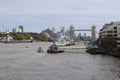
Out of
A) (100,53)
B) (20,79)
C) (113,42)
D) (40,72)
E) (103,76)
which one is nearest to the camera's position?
(20,79)

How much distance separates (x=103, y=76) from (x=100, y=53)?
4965 centimetres

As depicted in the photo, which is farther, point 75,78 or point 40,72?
point 40,72

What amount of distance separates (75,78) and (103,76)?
12.7 ft

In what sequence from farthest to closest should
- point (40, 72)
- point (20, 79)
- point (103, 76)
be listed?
1. point (40, 72)
2. point (103, 76)
3. point (20, 79)

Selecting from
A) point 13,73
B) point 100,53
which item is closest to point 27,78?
point 13,73

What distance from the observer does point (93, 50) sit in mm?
94438

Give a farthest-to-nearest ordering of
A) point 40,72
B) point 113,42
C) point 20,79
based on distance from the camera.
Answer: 1. point 113,42
2. point 40,72
3. point 20,79

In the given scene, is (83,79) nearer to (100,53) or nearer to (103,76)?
(103,76)

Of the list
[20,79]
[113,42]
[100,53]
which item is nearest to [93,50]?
[100,53]

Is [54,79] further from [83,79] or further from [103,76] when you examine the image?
[103,76]

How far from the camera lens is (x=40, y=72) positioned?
45719 mm

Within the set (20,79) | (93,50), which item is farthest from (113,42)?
(20,79)

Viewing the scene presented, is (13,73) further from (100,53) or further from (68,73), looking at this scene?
(100,53)

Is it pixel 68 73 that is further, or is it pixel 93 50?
pixel 93 50
